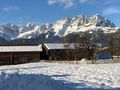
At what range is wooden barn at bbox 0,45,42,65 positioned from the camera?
95.2m

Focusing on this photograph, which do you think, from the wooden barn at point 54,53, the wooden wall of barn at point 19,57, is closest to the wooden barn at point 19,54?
the wooden wall of barn at point 19,57

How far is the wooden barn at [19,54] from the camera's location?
3750 inches

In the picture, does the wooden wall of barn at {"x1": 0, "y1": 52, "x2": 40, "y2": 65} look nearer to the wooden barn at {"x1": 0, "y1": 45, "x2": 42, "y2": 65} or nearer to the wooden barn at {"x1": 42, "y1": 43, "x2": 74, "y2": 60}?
the wooden barn at {"x1": 0, "y1": 45, "x2": 42, "y2": 65}

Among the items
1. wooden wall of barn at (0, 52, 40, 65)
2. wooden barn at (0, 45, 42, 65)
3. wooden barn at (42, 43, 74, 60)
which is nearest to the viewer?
wooden wall of barn at (0, 52, 40, 65)

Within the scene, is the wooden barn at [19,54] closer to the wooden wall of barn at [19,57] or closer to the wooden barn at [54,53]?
the wooden wall of barn at [19,57]

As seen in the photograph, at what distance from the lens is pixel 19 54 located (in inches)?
3834

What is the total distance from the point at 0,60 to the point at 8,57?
269 cm

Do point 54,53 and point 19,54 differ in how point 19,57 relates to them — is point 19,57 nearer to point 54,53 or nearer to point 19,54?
point 19,54

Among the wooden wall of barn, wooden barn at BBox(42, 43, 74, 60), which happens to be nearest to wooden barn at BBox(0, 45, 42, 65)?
the wooden wall of barn

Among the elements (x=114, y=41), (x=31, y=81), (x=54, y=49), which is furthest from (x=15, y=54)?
(x=31, y=81)

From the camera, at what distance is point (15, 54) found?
96.9 metres

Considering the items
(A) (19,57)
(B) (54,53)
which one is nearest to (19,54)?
(A) (19,57)

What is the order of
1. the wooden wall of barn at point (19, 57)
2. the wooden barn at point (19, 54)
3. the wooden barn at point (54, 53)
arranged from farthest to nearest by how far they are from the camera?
1. the wooden barn at point (54, 53)
2. the wooden barn at point (19, 54)
3. the wooden wall of barn at point (19, 57)

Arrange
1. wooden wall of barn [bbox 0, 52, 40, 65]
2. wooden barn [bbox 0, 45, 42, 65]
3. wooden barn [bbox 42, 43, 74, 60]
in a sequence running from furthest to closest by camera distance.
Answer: wooden barn [bbox 42, 43, 74, 60] < wooden barn [bbox 0, 45, 42, 65] < wooden wall of barn [bbox 0, 52, 40, 65]
